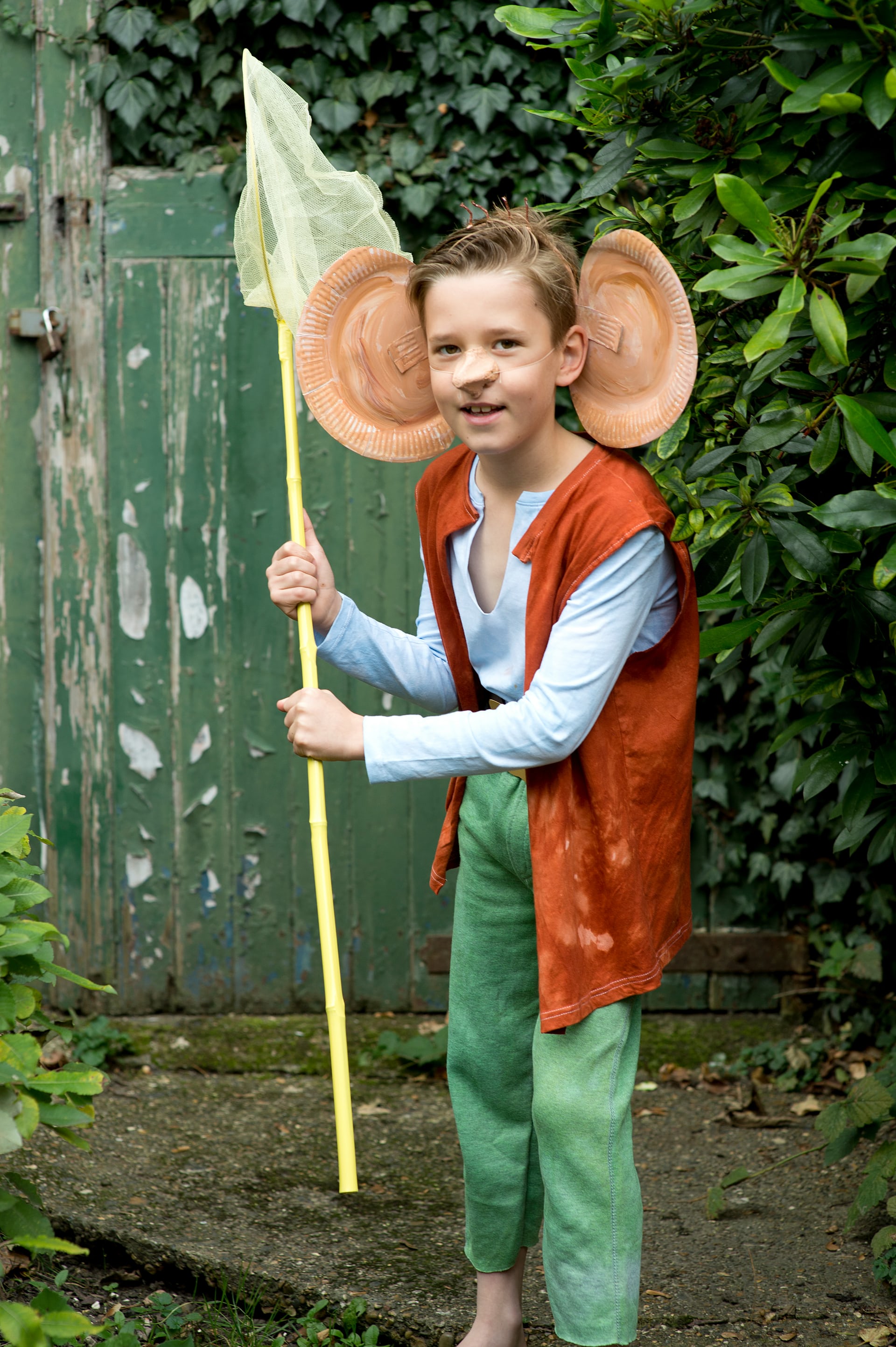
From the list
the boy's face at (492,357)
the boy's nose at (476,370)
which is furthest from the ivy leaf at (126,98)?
the boy's nose at (476,370)

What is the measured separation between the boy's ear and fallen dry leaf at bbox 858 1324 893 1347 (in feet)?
5.31

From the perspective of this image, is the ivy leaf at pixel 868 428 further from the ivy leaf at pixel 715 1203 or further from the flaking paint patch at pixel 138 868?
the flaking paint patch at pixel 138 868

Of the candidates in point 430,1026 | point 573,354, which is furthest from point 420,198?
point 430,1026

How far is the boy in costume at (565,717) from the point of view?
5.64ft

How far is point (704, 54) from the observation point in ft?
5.44

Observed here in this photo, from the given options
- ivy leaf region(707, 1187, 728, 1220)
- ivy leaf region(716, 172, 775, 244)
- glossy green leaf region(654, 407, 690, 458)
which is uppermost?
ivy leaf region(716, 172, 775, 244)

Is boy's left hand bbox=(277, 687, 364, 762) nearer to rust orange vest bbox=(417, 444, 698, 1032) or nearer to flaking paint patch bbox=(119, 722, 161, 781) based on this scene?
rust orange vest bbox=(417, 444, 698, 1032)

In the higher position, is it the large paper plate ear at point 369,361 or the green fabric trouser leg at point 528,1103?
the large paper plate ear at point 369,361

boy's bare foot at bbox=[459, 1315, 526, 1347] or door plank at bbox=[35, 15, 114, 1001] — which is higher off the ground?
door plank at bbox=[35, 15, 114, 1001]

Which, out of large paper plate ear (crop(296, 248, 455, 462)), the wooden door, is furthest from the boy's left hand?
the wooden door

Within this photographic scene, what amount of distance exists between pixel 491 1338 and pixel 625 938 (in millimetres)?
712

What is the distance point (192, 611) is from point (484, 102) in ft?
4.93

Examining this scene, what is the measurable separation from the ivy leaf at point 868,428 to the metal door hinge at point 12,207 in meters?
2.52

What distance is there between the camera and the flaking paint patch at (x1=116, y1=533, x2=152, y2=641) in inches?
134
